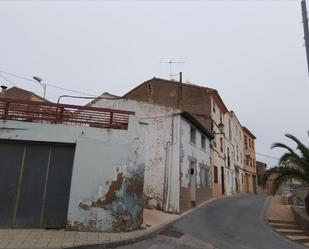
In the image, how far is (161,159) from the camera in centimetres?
1741

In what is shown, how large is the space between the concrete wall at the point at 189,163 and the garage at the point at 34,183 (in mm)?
7717

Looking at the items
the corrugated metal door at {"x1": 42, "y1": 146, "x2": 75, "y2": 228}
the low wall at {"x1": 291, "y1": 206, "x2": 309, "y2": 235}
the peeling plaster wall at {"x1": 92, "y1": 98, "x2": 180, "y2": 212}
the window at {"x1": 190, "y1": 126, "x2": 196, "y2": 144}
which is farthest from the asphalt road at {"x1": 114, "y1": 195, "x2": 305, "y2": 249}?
the window at {"x1": 190, "y1": 126, "x2": 196, "y2": 144}

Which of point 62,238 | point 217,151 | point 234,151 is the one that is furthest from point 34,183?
point 234,151

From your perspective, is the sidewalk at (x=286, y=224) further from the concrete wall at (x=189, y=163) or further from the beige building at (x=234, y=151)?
the beige building at (x=234, y=151)

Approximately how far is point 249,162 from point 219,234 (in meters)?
35.2

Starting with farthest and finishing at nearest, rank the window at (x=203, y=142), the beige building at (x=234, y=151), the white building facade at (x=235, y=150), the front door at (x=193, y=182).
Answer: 1. the white building facade at (x=235, y=150)
2. the beige building at (x=234, y=151)
3. the window at (x=203, y=142)
4. the front door at (x=193, y=182)

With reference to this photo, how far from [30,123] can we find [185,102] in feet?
53.9

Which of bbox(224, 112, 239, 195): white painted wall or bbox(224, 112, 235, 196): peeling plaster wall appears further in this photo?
bbox(224, 112, 239, 195): white painted wall

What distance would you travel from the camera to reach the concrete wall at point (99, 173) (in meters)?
10.9

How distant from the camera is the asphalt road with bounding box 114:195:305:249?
10.7 m

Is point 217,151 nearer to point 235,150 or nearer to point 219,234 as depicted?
point 235,150

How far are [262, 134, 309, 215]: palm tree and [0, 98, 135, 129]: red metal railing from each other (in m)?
8.06

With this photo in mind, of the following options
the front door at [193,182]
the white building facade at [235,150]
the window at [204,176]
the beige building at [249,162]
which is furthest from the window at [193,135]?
the beige building at [249,162]

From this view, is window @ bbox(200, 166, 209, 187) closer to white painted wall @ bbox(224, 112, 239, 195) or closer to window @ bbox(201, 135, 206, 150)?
window @ bbox(201, 135, 206, 150)
